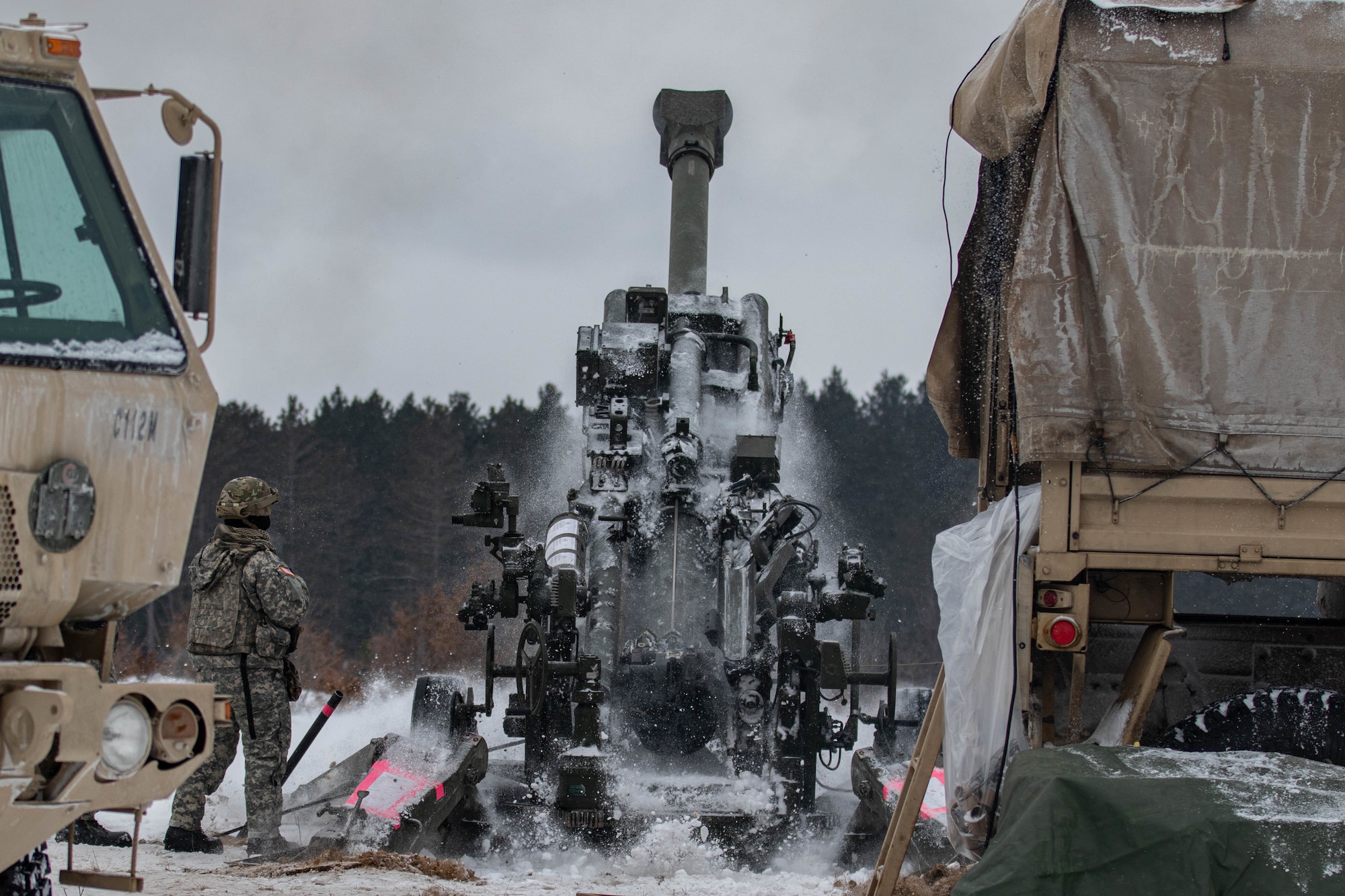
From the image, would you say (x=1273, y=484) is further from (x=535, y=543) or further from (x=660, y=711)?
(x=535, y=543)

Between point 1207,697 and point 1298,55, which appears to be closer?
point 1298,55

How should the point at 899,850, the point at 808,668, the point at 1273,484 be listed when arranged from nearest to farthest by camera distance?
the point at 1273,484 < the point at 899,850 < the point at 808,668

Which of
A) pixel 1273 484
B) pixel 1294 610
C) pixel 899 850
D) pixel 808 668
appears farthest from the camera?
pixel 1294 610

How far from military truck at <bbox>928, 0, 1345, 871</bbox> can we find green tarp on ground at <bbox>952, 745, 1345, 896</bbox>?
0.93 m

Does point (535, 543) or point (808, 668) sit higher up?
point (535, 543)

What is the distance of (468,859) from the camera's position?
25.9 feet

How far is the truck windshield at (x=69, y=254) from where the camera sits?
3.40 m

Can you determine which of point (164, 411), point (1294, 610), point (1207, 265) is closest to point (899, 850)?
point (1207, 265)

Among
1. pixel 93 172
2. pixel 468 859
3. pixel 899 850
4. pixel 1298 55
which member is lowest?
pixel 468 859

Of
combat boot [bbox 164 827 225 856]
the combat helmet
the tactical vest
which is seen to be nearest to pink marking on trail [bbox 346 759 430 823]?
combat boot [bbox 164 827 225 856]

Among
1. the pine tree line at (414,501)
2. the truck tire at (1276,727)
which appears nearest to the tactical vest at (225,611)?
the truck tire at (1276,727)

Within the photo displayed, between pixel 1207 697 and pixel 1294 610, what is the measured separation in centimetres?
2950

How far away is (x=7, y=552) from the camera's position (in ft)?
10.3

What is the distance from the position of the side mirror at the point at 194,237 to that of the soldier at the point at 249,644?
11.0ft
